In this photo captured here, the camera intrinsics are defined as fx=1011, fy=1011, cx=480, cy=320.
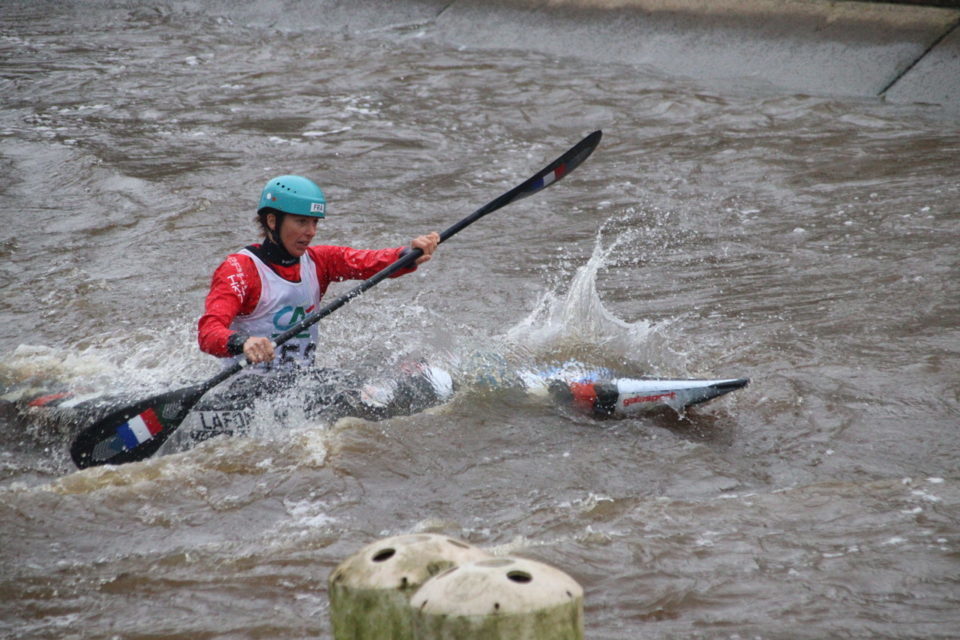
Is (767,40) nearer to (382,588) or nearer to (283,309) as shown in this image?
(283,309)

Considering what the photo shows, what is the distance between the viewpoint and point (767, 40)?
11.9 m

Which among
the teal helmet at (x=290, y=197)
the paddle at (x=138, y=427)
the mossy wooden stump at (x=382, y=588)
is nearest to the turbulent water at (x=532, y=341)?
the paddle at (x=138, y=427)

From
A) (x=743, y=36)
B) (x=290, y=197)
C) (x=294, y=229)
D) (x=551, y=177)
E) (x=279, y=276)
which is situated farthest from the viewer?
(x=743, y=36)

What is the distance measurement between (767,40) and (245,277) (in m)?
8.94

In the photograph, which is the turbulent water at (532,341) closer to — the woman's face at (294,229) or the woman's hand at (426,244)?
the woman's hand at (426,244)

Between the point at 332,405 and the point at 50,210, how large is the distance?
5088 mm

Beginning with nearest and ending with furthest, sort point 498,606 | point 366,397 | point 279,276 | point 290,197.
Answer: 1. point 498,606
2. point 290,197
3. point 279,276
4. point 366,397

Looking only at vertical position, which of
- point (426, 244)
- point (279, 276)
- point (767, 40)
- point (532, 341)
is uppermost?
point (767, 40)

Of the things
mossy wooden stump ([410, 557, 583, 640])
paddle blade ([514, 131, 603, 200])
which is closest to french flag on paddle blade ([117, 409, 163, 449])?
paddle blade ([514, 131, 603, 200])

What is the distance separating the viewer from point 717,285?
22.5 feet

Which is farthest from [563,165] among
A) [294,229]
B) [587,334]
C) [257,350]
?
[257,350]

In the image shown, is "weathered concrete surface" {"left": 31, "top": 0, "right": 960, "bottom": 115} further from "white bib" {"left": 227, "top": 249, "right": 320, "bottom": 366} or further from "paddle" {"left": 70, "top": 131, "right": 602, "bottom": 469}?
"paddle" {"left": 70, "top": 131, "right": 602, "bottom": 469}

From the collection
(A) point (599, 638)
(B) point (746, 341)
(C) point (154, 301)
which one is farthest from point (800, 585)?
(C) point (154, 301)

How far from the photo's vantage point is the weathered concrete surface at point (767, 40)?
35.3 ft
